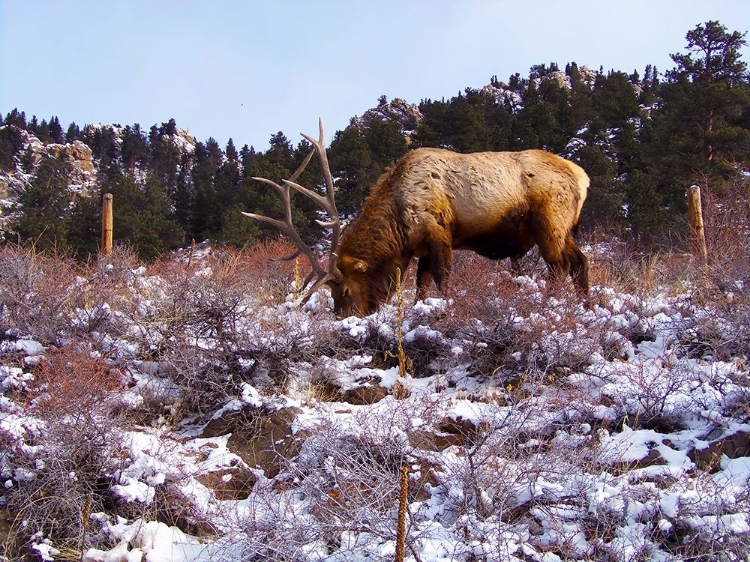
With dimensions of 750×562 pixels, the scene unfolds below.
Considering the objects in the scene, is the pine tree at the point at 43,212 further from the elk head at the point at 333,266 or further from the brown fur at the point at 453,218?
the brown fur at the point at 453,218

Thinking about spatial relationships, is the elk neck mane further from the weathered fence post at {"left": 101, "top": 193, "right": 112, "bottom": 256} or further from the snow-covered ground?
the weathered fence post at {"left": 101, "top": 193, "right": 112, "bottom": 256}

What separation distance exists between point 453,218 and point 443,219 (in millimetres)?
137

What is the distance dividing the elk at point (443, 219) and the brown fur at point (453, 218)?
0.4 inches

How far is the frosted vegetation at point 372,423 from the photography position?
297 centimetres

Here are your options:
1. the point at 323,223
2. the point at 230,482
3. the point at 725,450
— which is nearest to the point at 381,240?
the point at 323,223

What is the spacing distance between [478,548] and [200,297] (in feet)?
11.0

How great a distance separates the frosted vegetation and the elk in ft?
3.49

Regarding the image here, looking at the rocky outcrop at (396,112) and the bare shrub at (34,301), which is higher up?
the rocky outcrop at (396,112)

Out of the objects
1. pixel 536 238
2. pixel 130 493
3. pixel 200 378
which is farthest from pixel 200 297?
pixel 536 238

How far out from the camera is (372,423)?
389 centimetres

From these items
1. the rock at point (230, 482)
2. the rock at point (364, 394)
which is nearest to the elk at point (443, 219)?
the rock at point (364, 394)

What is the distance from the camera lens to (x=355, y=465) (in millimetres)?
3338

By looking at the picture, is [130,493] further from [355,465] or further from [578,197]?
[578,197]

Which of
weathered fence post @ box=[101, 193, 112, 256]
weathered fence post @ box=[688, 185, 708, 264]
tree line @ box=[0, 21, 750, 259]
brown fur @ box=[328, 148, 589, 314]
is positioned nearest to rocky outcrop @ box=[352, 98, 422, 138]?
tree line @ box=[0, 21, 750, 259]
